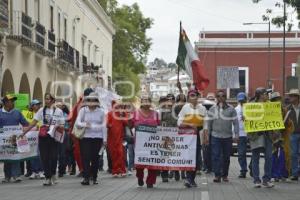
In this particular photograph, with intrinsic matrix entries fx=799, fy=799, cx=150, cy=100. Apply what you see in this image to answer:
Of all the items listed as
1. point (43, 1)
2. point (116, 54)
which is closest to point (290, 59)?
point (116, 54)

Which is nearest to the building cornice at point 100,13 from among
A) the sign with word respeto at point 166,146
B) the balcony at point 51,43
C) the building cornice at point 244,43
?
the building cornice at point 244,43

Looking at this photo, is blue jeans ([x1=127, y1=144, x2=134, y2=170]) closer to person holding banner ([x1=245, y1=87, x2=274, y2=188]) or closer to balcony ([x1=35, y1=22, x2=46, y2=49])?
person holding banner ([x1=245, y1=87, x2=274, y2=188])

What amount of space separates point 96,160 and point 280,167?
3920 millimetres

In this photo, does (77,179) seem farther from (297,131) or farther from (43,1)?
(43,1)

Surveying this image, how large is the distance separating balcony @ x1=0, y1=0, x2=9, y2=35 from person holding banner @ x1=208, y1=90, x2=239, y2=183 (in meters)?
10.4

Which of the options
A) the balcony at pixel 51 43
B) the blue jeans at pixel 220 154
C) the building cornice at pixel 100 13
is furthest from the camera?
the building cornice at pixel 100 13

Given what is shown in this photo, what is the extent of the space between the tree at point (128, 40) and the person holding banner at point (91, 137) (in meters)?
53.2

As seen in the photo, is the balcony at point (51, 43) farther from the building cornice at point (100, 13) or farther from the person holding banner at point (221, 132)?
the person holding banner at point (221, 132)

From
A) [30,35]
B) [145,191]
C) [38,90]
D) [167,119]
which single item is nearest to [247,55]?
[38,90]

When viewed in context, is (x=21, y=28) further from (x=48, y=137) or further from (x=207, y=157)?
(x=48, y=137)

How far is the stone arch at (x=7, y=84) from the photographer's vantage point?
28.0m

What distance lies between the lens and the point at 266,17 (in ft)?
79.6

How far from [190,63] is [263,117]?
4.60 m

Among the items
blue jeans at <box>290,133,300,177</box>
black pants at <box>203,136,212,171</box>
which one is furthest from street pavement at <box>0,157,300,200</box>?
black pants at <box>203,136,212,171</box>
